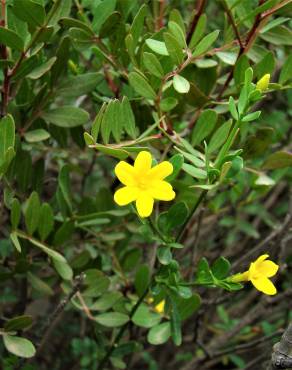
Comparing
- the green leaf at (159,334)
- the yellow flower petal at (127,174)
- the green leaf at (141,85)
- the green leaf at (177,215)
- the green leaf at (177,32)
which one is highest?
the green leaf at (177,32)

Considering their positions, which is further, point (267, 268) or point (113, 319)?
point (113, 319)

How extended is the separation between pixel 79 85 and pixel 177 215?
12.6 inches

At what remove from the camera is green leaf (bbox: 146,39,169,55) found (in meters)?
0.90

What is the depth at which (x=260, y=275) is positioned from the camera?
2.97 feet

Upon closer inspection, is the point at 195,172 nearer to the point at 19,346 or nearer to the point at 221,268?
the point at 221,268

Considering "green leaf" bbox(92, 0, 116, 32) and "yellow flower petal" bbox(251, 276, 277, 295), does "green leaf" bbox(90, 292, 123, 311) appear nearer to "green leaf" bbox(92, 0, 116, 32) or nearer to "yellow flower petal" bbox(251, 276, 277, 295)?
"yellow flower petal" bbox(251, 276, 277, 295)

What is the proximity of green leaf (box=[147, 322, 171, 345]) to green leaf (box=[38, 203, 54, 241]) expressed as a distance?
267 mm

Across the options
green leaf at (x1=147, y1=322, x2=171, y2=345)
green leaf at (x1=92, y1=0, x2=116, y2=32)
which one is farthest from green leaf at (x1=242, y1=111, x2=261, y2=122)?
green leaf at (x1=147, y1=322, x2=171, y2=345)

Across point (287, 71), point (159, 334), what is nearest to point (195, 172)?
point (287, 71)

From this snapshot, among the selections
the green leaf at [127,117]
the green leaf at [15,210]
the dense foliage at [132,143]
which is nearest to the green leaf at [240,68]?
the dense foliage at [132,143]

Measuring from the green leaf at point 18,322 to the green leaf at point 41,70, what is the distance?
408mm

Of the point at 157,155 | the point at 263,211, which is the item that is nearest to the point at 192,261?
the point at 157,155

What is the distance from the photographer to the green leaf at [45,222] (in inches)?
42.6

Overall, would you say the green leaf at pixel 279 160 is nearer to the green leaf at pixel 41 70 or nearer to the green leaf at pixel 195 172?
the green leaf at pixel 195 172
